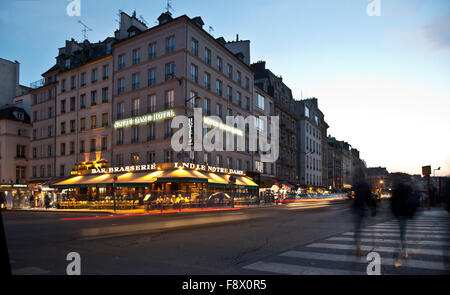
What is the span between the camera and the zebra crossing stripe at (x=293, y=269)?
5.55 meters

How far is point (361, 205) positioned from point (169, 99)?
92.7ft

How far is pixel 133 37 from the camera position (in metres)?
36.2

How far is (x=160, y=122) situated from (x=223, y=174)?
891 centimetres

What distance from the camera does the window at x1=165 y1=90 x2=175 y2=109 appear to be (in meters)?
33.1

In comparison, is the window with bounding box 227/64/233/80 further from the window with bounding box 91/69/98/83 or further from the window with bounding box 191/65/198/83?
the window with bounding box 91/69/98/83

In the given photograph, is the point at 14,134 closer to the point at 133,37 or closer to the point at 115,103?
the point at 115,103

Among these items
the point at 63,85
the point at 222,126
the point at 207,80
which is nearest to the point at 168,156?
the point at 222,126

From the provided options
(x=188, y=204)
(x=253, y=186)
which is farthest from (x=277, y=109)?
(x=188, y=204)

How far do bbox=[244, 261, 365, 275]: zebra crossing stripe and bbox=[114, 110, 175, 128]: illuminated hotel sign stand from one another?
89.1ft

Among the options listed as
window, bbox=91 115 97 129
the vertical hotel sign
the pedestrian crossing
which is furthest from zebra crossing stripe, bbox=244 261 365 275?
window, bbox=91 115 97 129

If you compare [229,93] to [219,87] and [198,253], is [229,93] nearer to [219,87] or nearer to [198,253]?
[219,87]

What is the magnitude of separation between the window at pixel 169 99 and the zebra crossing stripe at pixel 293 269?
28.0 m

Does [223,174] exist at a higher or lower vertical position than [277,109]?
lower

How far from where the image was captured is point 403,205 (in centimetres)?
667
